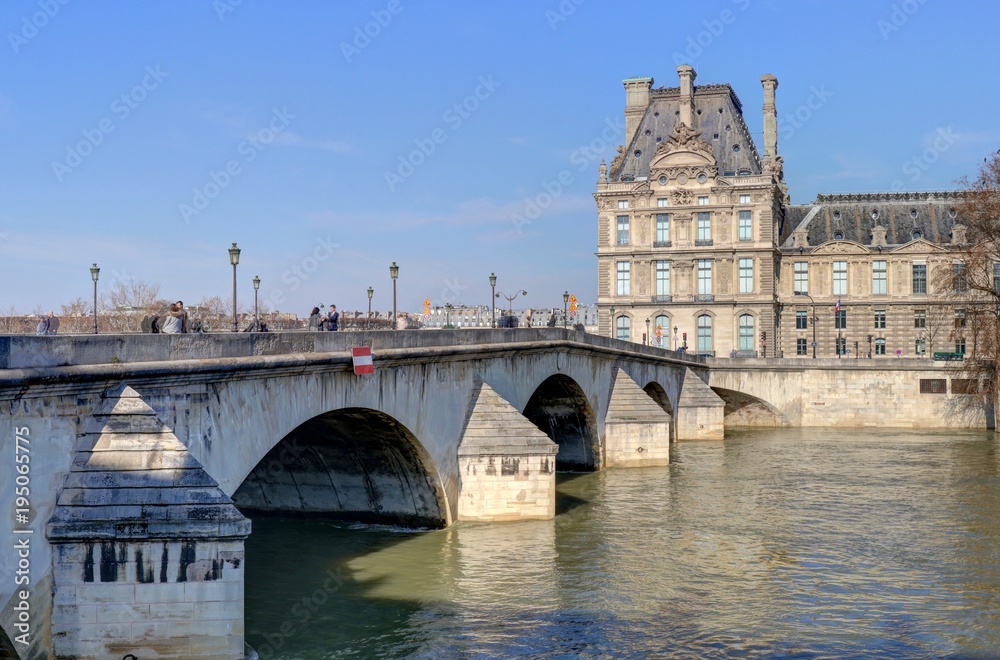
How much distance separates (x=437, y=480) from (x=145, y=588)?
1396 cm

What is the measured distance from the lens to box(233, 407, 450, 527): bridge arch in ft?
94.0

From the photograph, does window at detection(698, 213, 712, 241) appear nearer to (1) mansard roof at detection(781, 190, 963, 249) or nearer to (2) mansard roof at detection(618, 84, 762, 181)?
(2) mansard roof at detection(618, 84, 762, 181)

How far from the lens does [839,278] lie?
90750 millimetres

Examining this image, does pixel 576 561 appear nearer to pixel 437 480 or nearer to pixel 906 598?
pixel 437 480

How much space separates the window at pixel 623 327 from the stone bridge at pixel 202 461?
58722 millimetres

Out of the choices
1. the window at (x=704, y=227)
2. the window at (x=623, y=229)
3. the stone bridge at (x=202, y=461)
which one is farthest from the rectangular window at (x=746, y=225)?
the stone bridge at (x=202, y=461)

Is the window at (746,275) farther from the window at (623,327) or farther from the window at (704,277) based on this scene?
the window at (623,327)

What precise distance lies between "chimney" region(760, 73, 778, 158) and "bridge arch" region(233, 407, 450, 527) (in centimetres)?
7546

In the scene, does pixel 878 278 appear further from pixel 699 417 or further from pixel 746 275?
pixel 699 417

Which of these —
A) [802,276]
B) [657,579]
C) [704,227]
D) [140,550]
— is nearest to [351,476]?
[657,579]

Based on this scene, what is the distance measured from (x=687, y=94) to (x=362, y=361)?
2912 inches

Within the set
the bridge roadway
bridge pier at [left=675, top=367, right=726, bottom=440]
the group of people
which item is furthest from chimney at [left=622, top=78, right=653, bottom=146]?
the group of people

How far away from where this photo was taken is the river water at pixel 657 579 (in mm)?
20938

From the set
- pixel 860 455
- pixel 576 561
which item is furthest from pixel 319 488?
pixel 860 455
